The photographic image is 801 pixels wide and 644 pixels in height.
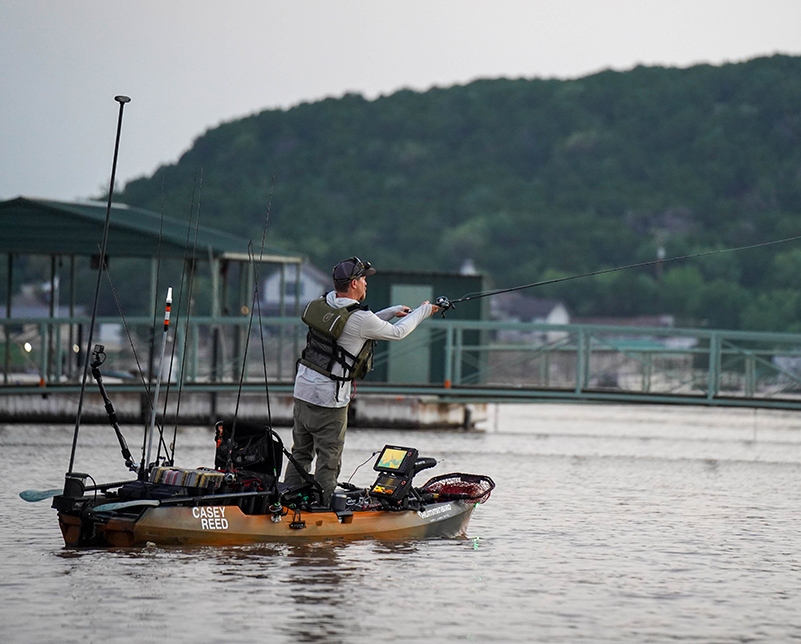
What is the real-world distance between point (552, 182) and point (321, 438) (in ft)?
405

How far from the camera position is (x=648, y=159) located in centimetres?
12800

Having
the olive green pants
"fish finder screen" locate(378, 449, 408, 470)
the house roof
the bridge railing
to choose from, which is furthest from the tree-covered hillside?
the olive green pants

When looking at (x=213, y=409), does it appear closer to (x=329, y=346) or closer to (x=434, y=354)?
(x=434, y=354)

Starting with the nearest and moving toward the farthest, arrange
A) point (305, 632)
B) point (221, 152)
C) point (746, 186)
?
point (305, 632) → point (746, 186) → point (221, 152)

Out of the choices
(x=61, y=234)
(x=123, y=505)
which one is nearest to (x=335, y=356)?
(x=123, y=505)

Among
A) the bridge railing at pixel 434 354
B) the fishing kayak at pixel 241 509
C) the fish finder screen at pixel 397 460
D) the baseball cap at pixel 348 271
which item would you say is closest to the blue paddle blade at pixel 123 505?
the fishing kayak at pixel 241 509

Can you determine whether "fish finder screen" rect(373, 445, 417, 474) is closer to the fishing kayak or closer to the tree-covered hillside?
the fishing kayak

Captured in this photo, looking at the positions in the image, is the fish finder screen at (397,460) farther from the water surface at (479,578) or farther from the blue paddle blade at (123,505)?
the blue paddle blade at (123,505)

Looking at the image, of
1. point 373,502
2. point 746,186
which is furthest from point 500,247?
point 373,502

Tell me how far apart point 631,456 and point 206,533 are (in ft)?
41.9

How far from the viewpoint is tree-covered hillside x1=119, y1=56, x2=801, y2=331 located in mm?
115938

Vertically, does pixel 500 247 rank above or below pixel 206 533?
above

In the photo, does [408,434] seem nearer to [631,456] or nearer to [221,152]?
[631,456]

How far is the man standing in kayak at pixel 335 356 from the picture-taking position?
10.1m
